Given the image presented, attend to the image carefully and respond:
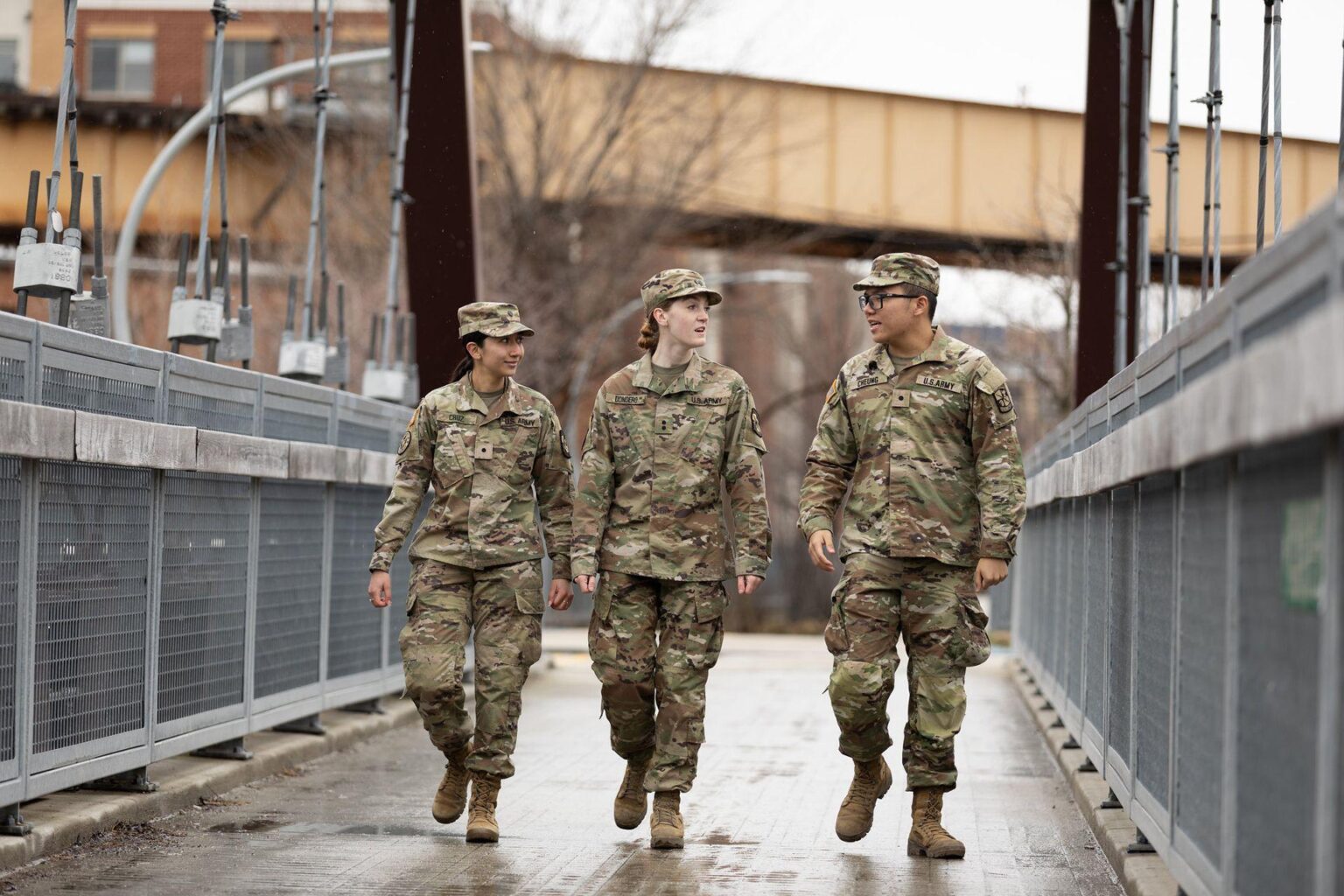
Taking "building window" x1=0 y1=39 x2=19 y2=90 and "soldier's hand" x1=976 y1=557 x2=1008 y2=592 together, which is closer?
"soldier's hand" x1=976 y1=557 x2=1008 y2=592

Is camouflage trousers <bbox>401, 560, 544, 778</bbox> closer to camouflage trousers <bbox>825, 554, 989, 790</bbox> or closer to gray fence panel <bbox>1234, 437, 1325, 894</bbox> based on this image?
camouflage trousers <bbox>825, 554, 989, 790</bbox>

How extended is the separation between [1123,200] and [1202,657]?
1029cm

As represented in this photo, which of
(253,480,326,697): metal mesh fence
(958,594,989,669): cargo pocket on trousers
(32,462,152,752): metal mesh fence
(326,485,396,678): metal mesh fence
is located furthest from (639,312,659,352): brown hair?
(326,485,396,678): metal mesh fence

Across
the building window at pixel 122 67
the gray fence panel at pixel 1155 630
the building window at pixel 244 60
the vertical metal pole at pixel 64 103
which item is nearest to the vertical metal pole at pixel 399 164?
the vertical metal pole at pixel 64 103

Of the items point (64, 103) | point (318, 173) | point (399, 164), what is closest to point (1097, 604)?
point (64, 103)

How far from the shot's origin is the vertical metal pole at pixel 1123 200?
51.2 ft

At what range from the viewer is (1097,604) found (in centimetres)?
989

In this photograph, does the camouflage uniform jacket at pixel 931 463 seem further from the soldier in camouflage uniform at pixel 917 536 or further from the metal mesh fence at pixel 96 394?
the metal mesh fence at pixel 96 394

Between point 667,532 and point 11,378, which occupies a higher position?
point 11,378

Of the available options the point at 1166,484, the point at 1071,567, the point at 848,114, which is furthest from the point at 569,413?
the point at 1166,484

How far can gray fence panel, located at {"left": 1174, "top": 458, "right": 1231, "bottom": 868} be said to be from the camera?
578 cm

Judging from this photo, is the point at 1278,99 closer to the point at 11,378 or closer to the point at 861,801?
the point at 861,801

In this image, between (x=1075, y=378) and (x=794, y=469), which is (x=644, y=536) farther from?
(x=794, y=469)

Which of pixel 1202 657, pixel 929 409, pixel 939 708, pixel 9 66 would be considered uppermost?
pixel 9 66
